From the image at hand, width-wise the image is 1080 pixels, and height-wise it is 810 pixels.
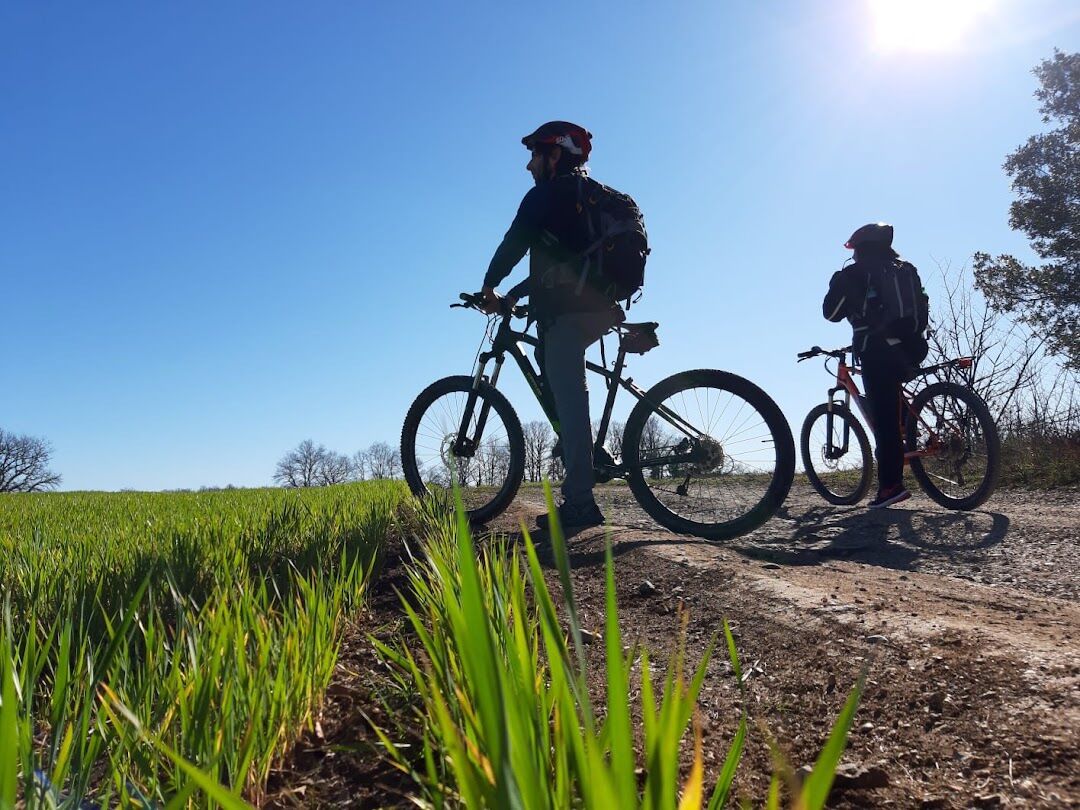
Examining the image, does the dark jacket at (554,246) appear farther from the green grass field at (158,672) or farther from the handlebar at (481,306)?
the green grass field at (158,672)

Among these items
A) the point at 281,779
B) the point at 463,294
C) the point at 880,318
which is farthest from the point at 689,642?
the point at 880,318

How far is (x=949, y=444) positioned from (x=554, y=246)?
3.55 m

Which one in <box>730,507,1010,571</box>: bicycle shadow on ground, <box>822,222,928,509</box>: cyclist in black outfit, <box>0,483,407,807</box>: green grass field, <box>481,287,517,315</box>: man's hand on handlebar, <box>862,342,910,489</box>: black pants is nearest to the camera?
<box>0,483,407,807</box>: green grass field

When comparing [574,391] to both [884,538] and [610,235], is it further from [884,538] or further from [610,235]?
[884,538]

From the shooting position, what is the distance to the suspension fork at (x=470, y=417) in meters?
4.24

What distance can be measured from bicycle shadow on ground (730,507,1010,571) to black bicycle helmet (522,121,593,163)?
2212 mm

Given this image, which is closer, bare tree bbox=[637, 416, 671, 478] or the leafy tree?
bare tree bbox=[637, 416, 671, 478]

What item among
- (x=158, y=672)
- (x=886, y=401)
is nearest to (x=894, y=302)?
(x=886, y=401)

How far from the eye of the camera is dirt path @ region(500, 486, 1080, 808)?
87 centimetres

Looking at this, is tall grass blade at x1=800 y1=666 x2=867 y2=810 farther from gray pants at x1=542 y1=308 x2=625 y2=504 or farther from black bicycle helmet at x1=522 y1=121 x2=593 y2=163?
black bicycle helmet at x1=522 y1=121 x2=593 y2=163

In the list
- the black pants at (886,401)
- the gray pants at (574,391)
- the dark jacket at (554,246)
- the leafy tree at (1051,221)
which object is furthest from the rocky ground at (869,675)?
the leafy tree at (1051,221)

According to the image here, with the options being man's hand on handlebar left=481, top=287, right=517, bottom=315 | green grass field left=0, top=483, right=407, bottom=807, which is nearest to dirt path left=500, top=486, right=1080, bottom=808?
green grass field left=0, top=483, right=407, bottom=807

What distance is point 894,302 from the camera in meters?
4.93

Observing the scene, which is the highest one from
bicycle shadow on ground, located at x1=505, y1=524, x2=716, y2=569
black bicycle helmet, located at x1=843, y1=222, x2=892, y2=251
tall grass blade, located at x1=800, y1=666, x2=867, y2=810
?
black bicycle helmet, located at x1=843, y1=222, x2=892, y2=251
